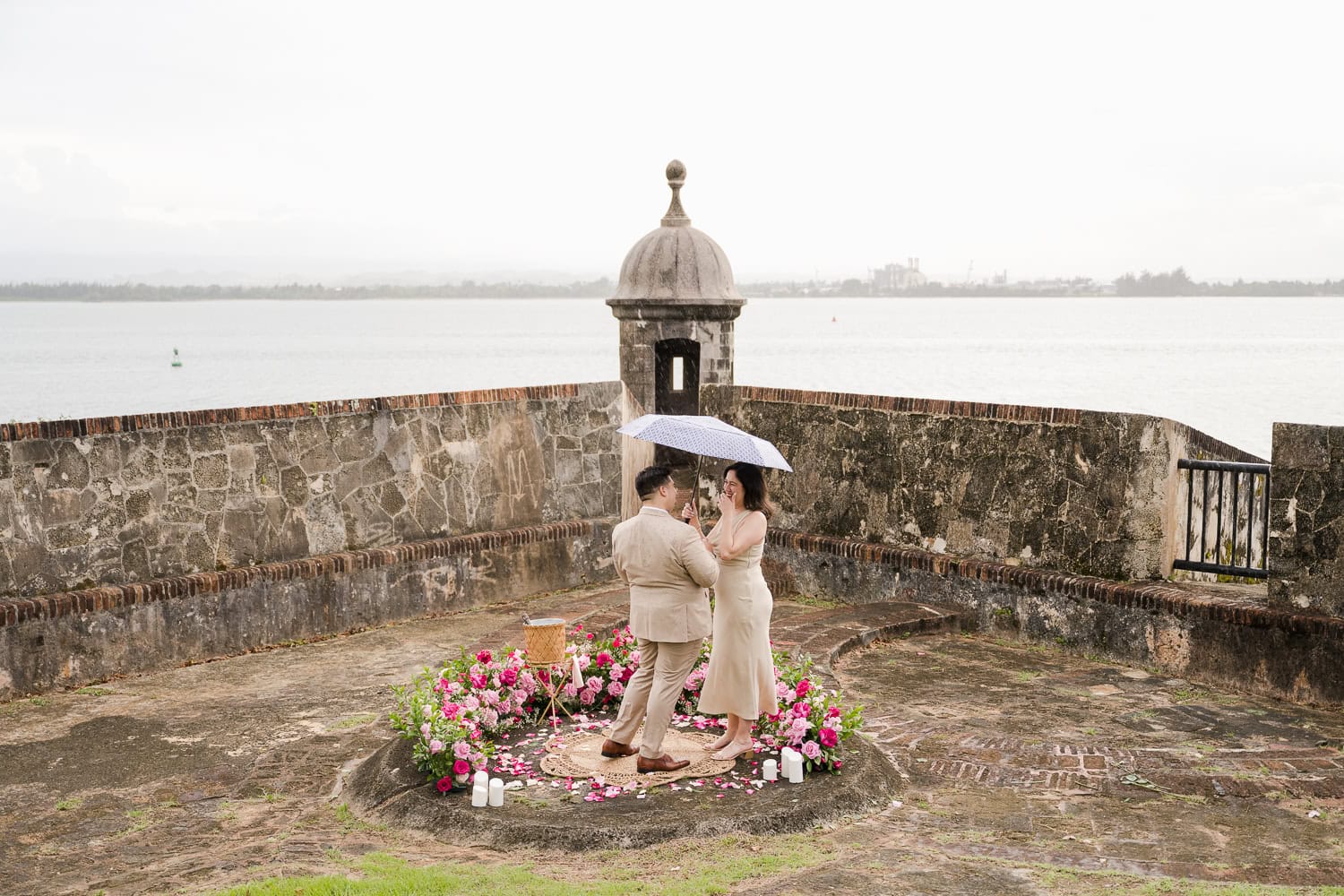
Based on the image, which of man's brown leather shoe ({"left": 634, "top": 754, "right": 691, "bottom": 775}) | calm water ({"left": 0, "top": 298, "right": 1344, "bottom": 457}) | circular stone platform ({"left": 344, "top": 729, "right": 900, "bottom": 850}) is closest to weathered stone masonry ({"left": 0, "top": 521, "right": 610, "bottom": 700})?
circular stone platform ({"left": 344, "top": 729, "right": 900, "bottom": 850})

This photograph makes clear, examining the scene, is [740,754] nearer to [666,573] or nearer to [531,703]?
[666,573]

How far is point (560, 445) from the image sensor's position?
12672mm

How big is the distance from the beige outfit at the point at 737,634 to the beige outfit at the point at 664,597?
20cm

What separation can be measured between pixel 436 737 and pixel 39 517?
4.28m

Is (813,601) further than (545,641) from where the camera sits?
Yes

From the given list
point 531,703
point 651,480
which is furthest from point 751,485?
point 531,703

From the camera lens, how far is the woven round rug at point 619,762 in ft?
22.3

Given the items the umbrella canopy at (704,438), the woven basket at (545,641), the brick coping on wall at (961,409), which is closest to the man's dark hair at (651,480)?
the umbrella canopy at (704,438)

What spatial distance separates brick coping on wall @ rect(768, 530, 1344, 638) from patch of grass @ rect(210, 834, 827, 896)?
4415 mm

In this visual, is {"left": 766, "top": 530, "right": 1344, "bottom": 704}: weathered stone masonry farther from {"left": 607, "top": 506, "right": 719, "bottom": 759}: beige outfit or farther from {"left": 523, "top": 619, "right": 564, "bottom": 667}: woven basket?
{"left": 523, "top": 619, "right": 564, "bottom": 667}: woven basket

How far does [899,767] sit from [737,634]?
49.6 inches

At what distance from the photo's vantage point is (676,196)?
46.0 ft

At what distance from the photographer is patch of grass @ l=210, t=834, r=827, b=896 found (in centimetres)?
546

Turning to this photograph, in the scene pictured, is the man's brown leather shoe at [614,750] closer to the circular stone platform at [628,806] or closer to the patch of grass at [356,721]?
the circular stone platform at [628,806]
